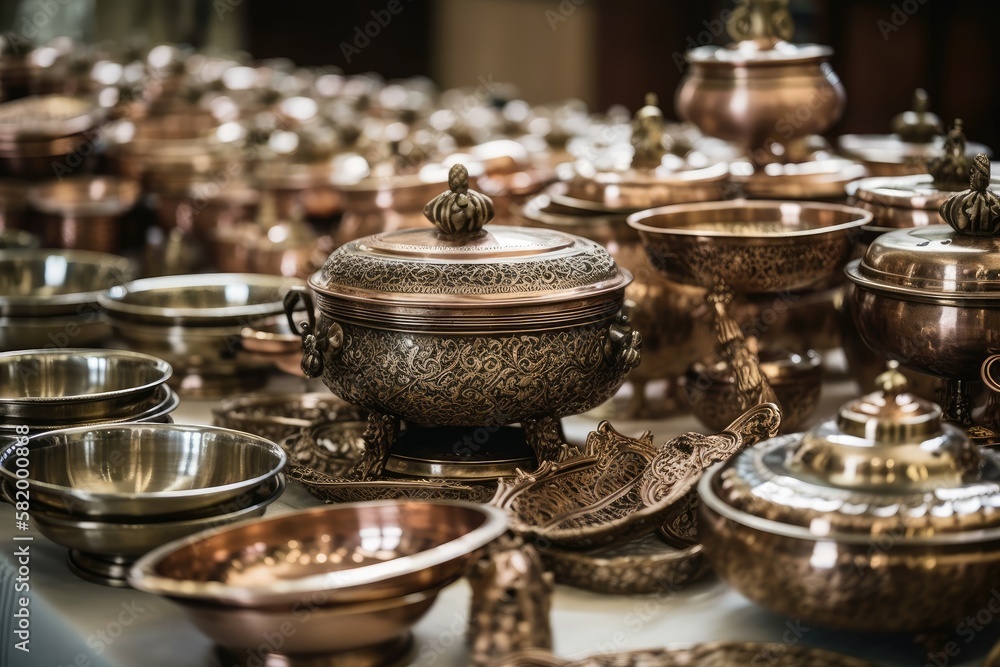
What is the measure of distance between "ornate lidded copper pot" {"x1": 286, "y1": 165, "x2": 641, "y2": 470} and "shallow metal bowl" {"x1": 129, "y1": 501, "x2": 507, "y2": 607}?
0.29 meters

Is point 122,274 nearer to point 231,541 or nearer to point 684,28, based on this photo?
point 231,541

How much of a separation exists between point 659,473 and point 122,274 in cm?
155

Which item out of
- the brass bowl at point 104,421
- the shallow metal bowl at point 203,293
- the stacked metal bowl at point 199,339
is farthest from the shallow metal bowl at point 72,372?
the shallow metal bowl at point 203,293

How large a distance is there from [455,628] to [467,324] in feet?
1.34

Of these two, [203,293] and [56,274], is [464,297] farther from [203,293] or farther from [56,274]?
[56,274]

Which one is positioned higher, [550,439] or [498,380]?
[498,380]

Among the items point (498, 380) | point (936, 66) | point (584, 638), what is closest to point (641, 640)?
point (584, 638)

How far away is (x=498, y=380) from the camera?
1.65 m

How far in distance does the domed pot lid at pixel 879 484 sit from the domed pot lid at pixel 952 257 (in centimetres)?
37

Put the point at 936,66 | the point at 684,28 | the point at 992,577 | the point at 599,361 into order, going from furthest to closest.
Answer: the point at 684,28, the point at 936,66, the point at 599,361, the point at 992,577

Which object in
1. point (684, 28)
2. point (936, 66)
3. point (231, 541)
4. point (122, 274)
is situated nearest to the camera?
point (231, 541)

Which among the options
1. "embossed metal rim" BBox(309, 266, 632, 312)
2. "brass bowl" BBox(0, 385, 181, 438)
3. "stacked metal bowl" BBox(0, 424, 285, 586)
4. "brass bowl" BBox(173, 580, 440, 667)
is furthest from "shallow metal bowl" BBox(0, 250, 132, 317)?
"brass bowl" BBox(173, 580, 440, 667)

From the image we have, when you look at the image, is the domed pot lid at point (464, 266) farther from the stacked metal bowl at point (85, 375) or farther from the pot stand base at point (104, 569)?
the pot stand base at point (104, 569)

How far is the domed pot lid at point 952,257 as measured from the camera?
62.8 inches
